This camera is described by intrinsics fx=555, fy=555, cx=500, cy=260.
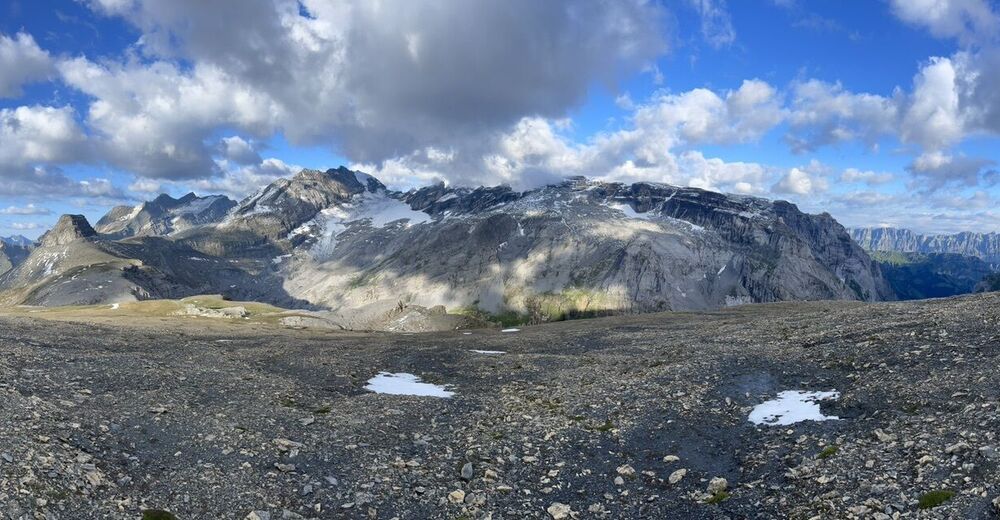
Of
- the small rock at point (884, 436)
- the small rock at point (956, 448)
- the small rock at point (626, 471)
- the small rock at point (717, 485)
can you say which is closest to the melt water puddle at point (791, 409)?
the small rock at point (884, 436)

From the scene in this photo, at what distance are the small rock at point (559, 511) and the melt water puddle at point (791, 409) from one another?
11.7 m

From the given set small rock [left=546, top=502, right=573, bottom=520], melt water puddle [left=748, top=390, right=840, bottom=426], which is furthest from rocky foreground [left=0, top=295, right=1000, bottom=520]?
melt water puddle [left=748, top=390, right=840, bottom=426]

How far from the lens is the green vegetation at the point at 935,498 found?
48.1ft

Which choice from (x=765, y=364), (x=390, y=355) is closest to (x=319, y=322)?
(x=390, y=355)

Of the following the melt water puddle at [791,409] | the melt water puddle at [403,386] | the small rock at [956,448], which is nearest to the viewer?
the small rock at [956,448]

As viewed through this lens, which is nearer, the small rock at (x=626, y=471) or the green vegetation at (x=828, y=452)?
the green vegetation at (x=828, y=452)

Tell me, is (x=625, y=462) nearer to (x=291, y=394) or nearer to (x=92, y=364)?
(x=291, y=394)

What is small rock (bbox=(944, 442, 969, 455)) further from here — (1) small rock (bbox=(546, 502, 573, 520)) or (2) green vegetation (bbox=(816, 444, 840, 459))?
(1) small rock (bbox=(546, 502, 573, 520))

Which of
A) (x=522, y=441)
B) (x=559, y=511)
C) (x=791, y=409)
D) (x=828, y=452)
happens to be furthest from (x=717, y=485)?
(x=791, y=409)

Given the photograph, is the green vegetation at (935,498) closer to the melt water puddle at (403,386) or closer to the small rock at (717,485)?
the small rock at (717,485)

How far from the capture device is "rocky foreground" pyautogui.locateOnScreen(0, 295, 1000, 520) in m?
16.3

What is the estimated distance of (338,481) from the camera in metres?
19.0

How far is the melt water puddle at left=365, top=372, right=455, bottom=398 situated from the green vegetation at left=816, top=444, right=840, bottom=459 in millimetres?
19886

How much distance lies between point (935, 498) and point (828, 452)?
4.63 metres
